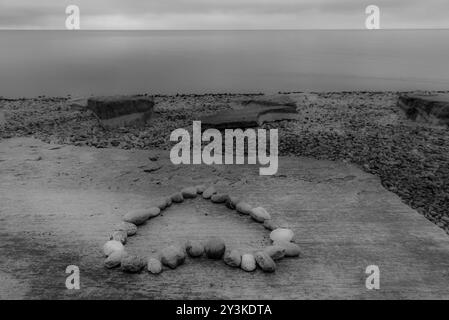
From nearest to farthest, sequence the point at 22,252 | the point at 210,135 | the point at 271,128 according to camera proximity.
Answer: the point at 22,252, the point at 210,135, the point at 271,128

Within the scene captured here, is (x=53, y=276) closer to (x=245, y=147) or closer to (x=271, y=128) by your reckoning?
(x=245, y=147)

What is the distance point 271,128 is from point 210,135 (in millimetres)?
1725

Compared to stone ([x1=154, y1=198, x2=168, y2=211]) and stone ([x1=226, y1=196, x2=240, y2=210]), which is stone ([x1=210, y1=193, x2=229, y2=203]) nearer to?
stone ([x1=226, y1=196, x2=240, y2=210])

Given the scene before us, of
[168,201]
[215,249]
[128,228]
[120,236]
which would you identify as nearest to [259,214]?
[215,249]

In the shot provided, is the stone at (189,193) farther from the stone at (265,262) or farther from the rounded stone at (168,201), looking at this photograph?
the stone at (265,262)

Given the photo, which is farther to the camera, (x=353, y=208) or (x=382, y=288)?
(x=353, y=208)

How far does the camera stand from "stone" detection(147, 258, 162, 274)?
15.4ft

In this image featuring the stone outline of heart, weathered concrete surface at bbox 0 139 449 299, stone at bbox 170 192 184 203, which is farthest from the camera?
stone at bbox 170 192 184 203

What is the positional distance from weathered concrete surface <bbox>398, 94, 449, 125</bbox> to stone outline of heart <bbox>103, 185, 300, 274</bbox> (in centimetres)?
760

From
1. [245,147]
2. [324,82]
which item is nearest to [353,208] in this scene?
[245,147]

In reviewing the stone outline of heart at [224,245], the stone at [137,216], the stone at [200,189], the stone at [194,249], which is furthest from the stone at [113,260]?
the stone at [200,189]

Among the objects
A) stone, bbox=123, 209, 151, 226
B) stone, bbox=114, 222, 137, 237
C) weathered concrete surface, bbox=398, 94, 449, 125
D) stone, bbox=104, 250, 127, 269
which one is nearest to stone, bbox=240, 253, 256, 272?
stone, bbox=104, 250, 127, 269

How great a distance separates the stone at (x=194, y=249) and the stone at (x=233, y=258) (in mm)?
282
